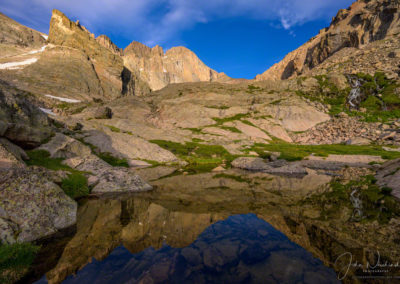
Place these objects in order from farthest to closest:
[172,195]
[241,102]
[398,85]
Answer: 1. [241,102]
2. [398,85]
3. [172,195]

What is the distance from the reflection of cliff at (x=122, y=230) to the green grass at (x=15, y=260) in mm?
1040

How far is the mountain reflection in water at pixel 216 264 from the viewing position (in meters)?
7.51

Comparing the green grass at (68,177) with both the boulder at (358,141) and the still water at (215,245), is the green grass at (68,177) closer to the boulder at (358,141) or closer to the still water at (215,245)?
the still water at (215,245)

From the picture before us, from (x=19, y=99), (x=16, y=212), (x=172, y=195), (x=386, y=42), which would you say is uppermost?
(x=386, y=42)

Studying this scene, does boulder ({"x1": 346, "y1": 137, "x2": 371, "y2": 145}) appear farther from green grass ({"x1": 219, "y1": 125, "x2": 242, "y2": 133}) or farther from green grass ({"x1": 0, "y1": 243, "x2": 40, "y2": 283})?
green grass ({"x1": 0, "y1": 243, "x2": 40, "y2": 283})

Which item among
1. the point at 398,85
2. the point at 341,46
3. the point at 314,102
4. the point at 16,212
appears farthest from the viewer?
the point at 341,46

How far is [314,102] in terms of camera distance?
10719cm

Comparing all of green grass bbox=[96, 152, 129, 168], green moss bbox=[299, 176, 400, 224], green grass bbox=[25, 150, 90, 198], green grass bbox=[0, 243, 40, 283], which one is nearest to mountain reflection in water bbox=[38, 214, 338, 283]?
green grass bbox=[0, 243, 40, 283]

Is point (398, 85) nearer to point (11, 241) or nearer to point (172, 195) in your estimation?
point (172, 195)

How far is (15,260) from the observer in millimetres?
7582

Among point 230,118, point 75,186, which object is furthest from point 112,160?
point 230,118

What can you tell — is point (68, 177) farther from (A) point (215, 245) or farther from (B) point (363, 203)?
(B) point (363, 203)

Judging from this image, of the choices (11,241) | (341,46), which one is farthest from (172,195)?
(341,46)

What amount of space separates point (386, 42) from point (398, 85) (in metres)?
53.2
